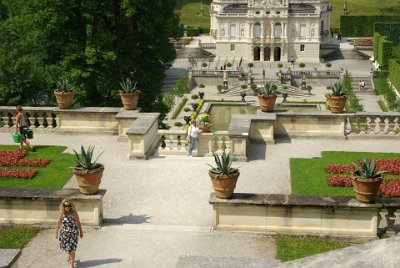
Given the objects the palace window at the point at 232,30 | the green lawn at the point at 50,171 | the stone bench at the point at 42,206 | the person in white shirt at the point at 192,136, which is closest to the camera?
the stone bench at the point at 42,206

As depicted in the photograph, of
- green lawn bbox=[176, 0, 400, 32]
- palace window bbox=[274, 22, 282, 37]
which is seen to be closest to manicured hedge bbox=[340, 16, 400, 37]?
green lawn bbox=[176, 0, 400, 32]

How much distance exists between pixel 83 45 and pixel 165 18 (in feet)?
15.6

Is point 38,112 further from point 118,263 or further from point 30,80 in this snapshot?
point 118,263

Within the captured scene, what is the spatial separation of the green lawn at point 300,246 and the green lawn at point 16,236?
6.12 meters

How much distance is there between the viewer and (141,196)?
19.0 meters

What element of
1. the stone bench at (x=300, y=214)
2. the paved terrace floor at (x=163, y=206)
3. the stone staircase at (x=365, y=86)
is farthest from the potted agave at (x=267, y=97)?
the stone staircase at (x=365, y=86)

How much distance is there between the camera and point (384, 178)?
19.6 metres

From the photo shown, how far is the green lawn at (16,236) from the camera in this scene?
16.0 m

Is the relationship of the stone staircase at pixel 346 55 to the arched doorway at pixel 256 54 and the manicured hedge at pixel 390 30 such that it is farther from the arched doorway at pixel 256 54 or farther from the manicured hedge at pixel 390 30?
the arched doorway at pixel 256 54

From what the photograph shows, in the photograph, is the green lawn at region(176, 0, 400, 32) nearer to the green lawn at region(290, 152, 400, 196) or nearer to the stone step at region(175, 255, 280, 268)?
the green lawn at region(290, 152, 400, 196)

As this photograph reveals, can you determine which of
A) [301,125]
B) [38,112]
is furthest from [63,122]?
[301,125]

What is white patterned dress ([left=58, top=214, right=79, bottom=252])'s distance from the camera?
14.4 metres

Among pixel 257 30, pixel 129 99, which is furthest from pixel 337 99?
pixel 257 30

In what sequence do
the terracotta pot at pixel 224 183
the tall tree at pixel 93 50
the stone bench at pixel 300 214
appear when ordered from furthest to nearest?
the tall tree at pixel 93 50 < the terracotta pot at pixel 224 183 < the stone bench at pixel 300 214
